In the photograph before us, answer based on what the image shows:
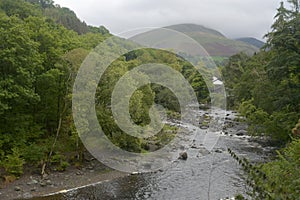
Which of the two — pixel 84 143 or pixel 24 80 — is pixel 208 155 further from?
pixel 24 80

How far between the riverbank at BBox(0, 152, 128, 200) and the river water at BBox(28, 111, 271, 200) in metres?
0.82

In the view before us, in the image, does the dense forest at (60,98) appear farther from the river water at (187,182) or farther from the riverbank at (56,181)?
the river water at (187,182)

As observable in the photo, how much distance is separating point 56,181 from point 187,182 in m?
7.51

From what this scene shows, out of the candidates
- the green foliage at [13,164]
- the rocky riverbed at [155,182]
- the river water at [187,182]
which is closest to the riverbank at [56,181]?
the rocky riverbed at [155,182]

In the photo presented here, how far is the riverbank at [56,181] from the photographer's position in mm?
17922

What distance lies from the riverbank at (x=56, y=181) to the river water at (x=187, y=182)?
2.69ft

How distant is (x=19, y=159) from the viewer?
20109mm

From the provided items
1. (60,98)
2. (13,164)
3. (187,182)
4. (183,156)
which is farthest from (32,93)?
(183,156)

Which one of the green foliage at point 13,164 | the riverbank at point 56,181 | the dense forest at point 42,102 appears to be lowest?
the riverbank at point 56,181

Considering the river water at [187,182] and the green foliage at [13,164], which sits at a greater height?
the green foliage at [13,164]

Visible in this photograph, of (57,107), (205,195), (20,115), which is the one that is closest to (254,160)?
(205,195)

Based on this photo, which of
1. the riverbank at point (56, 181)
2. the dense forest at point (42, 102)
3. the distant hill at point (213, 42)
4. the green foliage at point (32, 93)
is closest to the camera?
the riverbank at point (56, 181)

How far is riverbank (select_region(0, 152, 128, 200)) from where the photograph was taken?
17.9 meters

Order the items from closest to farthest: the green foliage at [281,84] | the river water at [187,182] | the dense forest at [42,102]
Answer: the river water at [187,182], the dense forest at [42,102], the green foliage at [281,84]
